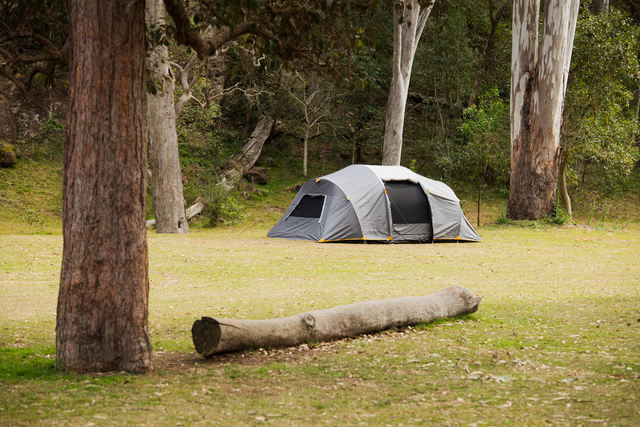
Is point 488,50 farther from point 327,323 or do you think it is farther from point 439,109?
point 327,323

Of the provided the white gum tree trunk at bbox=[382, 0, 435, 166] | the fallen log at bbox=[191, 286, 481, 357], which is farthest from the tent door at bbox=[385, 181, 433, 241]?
the fallen log at bbox=[191, 286, 481, 357]

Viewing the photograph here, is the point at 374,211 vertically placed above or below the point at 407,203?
below

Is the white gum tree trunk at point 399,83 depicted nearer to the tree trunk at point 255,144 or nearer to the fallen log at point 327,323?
the tree trunk at point 255,144

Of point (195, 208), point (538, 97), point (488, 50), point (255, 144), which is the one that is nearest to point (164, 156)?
point (195, 208)

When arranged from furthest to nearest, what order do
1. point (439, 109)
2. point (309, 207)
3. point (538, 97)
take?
point (439, 109)
point (538, 97)
point (309, 207)

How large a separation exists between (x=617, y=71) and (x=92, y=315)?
23.0m

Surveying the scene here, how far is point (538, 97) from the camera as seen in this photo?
19.4 m

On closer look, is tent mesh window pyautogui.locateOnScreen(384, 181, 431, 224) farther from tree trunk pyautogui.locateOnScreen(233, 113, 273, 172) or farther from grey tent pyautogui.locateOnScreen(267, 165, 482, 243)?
tree trunk pyautogui.locateOnScreen(233, 113, 273, 172)

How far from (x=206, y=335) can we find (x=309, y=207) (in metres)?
11.7

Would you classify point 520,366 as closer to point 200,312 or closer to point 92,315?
point 92,315

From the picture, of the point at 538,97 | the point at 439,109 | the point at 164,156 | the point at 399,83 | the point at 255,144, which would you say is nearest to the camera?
the point at 164,156

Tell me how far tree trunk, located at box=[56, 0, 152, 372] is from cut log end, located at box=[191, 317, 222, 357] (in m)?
0.61

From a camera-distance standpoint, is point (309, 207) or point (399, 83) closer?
point (309, 207)

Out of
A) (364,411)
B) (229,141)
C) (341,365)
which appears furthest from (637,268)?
(229,141)
